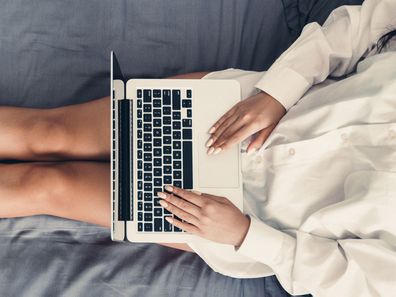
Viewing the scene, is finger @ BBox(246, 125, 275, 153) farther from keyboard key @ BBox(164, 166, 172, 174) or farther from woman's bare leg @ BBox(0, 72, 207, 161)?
woman's bare leg @ BBox(0, 72, 207, 161)

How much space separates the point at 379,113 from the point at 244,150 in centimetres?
28

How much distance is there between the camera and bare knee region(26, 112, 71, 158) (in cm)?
109

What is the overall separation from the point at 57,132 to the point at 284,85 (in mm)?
515

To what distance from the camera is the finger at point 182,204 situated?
3.06ft

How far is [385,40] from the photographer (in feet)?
3.30

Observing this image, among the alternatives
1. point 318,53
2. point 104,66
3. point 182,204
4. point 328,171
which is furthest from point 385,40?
point 104,66

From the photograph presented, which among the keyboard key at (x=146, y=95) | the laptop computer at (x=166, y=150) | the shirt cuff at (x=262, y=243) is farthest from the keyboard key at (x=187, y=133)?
the shirt cuff at (x=262, y=243)

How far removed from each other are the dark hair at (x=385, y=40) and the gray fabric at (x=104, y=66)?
12.2 inches

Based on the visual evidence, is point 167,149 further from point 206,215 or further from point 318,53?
point 318,53

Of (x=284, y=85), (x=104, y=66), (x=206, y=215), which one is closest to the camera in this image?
(x=206, y=215)

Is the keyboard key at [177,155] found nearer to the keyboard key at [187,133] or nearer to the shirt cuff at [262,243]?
the keyboard key at [187,133]

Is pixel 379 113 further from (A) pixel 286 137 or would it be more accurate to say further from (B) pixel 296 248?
(B) pixel 296 248

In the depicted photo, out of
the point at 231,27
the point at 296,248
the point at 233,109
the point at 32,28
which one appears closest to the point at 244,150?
the point at 233,109

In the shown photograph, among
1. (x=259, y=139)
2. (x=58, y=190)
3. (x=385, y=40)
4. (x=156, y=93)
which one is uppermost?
(x=385, y=40)
